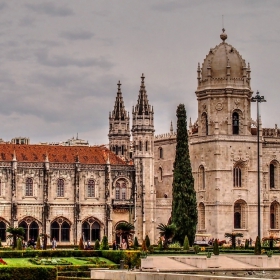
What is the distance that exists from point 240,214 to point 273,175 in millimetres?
6423

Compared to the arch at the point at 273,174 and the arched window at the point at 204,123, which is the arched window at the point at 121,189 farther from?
the arch at the point at 273,174

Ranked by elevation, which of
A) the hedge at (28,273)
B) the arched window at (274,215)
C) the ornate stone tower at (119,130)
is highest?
the ornate stone tower at (119,130)

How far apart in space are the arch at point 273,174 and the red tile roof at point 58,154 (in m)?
15.8

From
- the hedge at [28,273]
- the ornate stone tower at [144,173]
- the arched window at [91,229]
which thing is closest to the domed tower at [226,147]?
the ornate stone tower at [144,173]

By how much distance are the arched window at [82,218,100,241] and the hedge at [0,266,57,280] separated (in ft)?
157

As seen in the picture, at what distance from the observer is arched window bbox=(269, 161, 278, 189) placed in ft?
374

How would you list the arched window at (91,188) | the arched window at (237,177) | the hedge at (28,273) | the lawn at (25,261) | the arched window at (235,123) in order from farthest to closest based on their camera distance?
the arched window at (235,123) → the arched window at (237,177) → the arched window at (91,188) → the lawn at (25,261) → the hedge at (28,273)

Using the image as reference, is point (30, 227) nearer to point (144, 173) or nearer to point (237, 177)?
point (144, 173)

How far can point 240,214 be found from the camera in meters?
111

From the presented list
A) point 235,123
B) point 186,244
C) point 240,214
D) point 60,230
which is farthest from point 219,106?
point 186,244

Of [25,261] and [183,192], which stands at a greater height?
[183,192]

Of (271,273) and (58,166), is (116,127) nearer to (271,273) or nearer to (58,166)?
(58,166)

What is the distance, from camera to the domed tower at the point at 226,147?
10906 centimetres

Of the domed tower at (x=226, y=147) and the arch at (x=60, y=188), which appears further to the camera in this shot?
the domed tower at (x=226, y=147)
